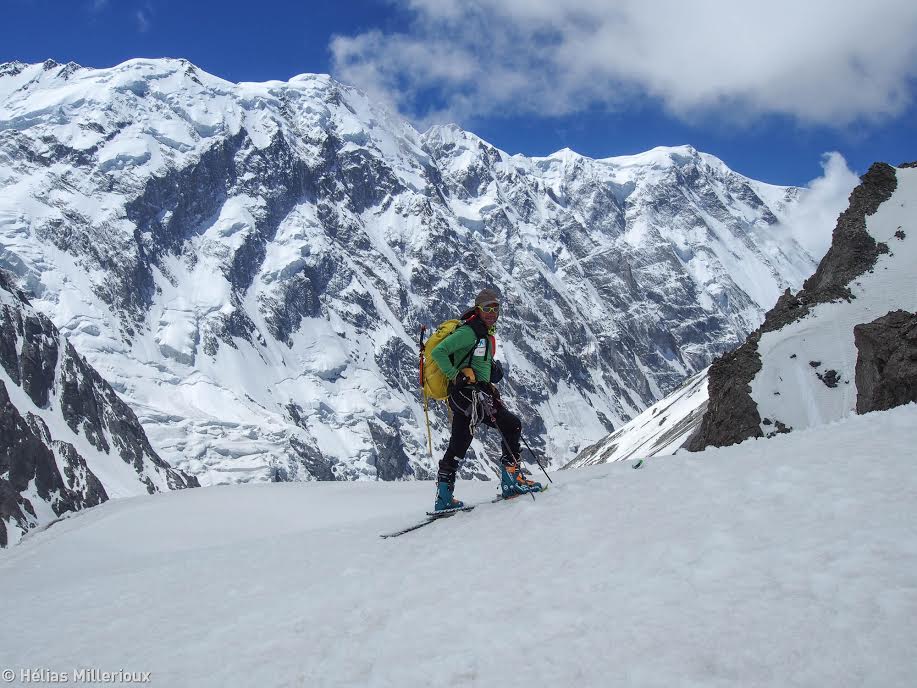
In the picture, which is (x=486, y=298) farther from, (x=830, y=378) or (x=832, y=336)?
(x=832, y=336)

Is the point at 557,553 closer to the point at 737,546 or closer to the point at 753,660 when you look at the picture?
the point at 737,546

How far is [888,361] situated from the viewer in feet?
71.9

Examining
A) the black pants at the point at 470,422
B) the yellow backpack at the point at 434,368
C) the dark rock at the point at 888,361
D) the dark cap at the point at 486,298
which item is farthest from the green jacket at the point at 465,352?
the dark rock at the point at 888,361

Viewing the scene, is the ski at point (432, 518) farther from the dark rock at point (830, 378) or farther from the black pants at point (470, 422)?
the dark rock at point (830, 378)

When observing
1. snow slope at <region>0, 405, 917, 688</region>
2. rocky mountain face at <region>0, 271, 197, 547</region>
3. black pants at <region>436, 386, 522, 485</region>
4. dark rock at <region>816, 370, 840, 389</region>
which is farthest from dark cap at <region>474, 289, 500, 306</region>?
rocky mountain face at <region>0, 271, 197, 547</region>

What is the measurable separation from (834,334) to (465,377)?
41.1 m

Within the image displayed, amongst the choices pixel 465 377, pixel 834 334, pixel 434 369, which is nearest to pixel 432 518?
pixel 465 377

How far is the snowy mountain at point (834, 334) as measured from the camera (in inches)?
1448

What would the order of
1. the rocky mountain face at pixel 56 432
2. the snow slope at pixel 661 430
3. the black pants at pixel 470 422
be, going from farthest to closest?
1. the rocky mountain face at pixel 56 432
2. the snow slope at pixel 661 430
3. the black pants at pixel 470 422

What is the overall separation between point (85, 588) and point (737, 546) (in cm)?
759

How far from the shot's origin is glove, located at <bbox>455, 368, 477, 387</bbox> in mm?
9664

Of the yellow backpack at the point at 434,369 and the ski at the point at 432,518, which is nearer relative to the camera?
the ski at the point at 432,518

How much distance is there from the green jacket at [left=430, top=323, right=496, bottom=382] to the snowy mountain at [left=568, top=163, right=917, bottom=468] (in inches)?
770

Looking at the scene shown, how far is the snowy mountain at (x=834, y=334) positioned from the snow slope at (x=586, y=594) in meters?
20.7
